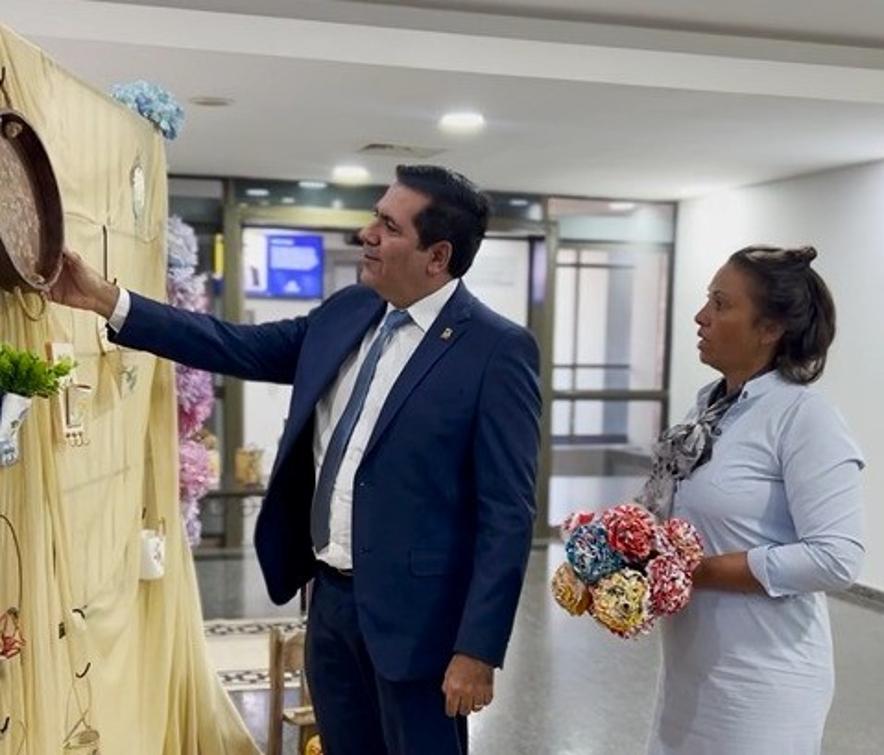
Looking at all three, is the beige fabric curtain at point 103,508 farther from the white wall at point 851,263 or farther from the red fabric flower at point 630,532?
the white wall at point 851,263

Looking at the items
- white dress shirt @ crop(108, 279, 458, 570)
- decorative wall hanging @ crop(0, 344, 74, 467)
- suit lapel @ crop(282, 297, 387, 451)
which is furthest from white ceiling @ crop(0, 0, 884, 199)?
decorative wall hanging @ crop(0, 344, 74, 467)

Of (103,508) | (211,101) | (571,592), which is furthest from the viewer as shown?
(211,101)

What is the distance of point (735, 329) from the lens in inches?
66.1

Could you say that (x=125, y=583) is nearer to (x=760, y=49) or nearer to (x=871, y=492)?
(x=760, y=49)

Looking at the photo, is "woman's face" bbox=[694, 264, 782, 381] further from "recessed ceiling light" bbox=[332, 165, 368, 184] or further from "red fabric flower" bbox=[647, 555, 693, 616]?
"recessed ceiling light" bbox=[332, 165, 368, 184]

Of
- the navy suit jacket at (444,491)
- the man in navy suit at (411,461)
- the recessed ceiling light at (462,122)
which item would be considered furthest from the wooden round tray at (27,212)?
the recessed ceiling light at (462,122)

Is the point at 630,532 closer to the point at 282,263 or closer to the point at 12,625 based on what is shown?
the point at 12,625

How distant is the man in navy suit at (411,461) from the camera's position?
1.74 meters

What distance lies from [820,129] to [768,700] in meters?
3.05

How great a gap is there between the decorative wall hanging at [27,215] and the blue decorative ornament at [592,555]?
962mm

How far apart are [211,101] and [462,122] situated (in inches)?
40.4

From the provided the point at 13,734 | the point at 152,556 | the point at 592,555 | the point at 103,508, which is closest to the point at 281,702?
the point at 152,556

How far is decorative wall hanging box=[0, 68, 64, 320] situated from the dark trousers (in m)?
0.80

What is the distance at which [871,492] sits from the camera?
4.88 metres
